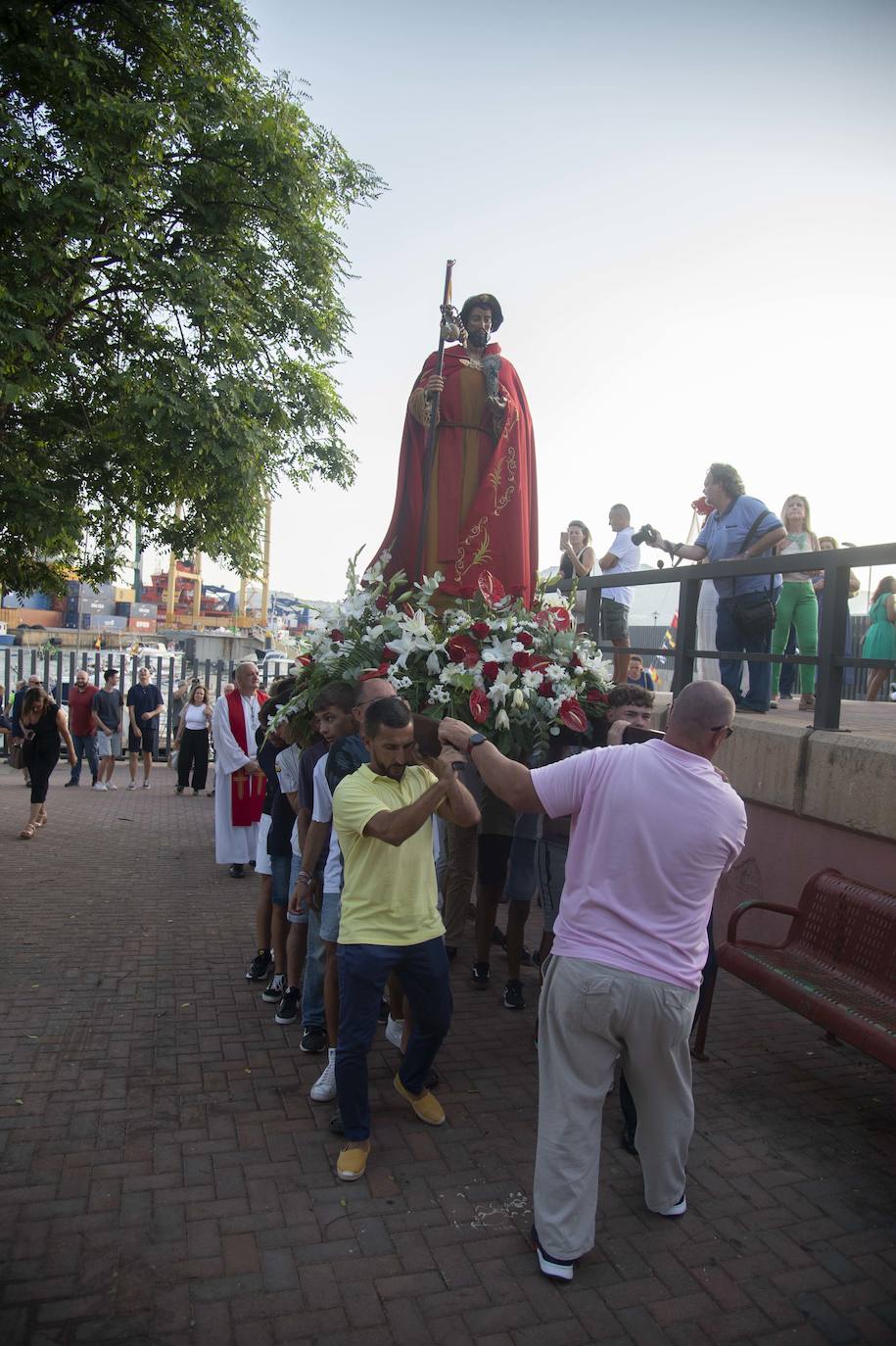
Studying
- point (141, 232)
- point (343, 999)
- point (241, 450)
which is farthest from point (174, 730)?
point (343, 999)

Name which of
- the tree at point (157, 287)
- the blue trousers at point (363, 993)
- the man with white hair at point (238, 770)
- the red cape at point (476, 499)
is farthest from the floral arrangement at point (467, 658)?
the tree at point (157, 287)

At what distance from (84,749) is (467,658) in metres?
13.3

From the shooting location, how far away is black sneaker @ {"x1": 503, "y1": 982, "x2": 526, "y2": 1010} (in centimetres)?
563

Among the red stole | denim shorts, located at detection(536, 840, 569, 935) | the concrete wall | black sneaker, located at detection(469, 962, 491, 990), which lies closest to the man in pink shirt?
denim shorts, located at detection(536, 840, 569, 935)

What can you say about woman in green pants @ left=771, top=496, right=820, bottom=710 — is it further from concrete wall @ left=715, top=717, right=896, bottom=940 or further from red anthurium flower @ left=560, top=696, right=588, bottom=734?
red anthurium flower @ left=560, top=696, right=588, bottom=734

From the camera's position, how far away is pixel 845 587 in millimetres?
5277

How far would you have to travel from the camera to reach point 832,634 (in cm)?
530

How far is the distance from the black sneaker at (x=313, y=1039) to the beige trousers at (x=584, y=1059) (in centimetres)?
198

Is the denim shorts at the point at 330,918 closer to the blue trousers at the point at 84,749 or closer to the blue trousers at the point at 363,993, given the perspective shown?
the blue trousers at the point at 363,993

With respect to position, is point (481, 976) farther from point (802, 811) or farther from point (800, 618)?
point (800, 618)

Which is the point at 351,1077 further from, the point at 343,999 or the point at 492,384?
the point at 492,384

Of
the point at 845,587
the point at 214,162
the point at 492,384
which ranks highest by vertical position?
the point at 214,162

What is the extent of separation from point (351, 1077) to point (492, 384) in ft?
12.7

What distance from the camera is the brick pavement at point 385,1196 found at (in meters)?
2.87
